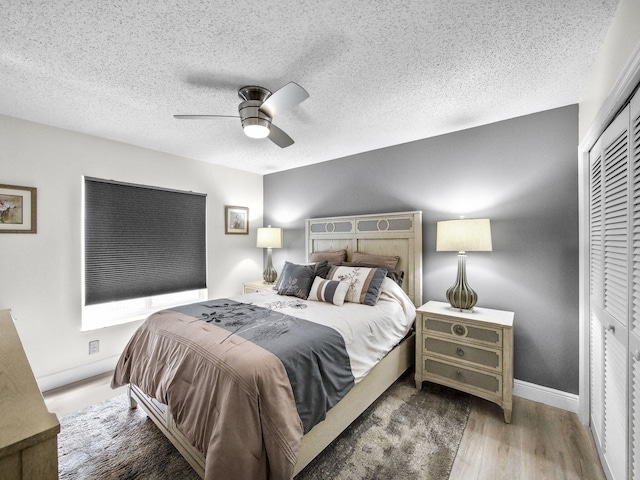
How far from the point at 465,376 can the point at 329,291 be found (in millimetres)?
1332

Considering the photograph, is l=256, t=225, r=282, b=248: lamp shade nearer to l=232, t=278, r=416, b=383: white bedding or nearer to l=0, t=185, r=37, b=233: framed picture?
l=232, t=278, r=416, b=383: white bedding

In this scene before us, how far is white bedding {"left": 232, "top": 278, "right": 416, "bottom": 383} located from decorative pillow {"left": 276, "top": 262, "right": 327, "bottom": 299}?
9 cm

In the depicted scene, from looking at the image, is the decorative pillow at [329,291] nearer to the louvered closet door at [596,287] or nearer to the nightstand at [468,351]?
the nightstand at [468,351]

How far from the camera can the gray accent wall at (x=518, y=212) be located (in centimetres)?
224

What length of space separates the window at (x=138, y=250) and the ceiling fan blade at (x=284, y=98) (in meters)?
2.23

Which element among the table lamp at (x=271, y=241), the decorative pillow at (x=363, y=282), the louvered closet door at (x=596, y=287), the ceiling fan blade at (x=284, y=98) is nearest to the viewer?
the ceiling fan blade at (x=284, y=98)

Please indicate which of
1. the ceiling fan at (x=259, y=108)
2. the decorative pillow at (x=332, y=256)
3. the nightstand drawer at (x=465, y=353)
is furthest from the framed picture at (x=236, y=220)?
the nightstand drawer at (x=465, y=353)

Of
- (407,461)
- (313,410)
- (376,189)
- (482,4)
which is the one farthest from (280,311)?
(482,4)

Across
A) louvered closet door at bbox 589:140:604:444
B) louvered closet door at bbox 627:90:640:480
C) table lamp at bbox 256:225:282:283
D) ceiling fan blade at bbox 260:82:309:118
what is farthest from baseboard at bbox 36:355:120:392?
louvered closet door at bbox 589:140:604:444

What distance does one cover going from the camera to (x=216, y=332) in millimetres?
1778

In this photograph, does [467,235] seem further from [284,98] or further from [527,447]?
[284,98]

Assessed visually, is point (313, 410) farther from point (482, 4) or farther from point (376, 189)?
point (376, 189)

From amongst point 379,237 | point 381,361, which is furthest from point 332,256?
point 381,361

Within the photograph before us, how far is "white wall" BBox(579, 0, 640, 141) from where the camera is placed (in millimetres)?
1156
